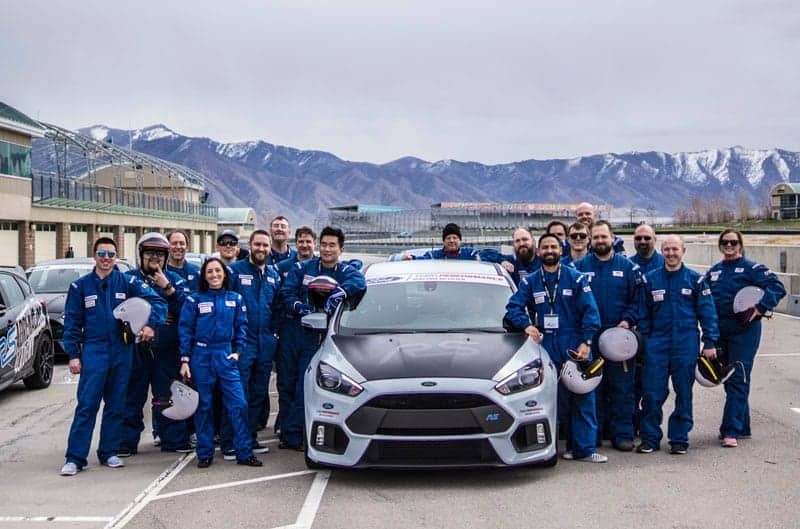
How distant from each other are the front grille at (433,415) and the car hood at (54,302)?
8.68m

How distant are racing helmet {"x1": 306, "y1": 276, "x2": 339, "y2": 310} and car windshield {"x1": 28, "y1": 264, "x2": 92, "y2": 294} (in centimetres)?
808

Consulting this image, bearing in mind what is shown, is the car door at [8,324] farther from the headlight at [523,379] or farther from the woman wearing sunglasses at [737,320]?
the woman wearing sunglasses at [737,320]

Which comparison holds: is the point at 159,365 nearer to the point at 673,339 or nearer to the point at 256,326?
the point at 256,326

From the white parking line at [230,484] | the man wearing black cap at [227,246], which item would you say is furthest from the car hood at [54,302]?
the white parking line at [230,484]

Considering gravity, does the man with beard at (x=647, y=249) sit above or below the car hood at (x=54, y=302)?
above

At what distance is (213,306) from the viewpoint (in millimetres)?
6941

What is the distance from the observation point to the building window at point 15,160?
37.1 meters

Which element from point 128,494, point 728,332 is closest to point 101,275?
point 128,494

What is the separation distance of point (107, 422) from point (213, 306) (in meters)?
1.28

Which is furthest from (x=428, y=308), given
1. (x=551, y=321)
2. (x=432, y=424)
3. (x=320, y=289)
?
(x=432, y=424)

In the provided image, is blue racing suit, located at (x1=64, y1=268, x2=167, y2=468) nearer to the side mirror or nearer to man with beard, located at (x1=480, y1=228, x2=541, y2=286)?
the side mirror

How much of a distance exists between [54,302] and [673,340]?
384 inches

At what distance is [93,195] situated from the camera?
155ft

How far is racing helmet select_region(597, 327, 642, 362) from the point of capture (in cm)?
710
